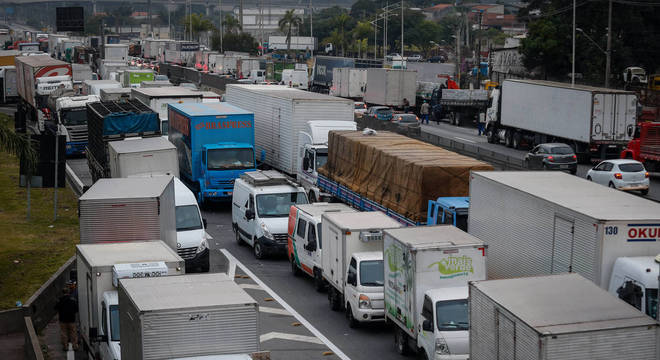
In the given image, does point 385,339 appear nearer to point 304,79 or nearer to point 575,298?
point 575,298

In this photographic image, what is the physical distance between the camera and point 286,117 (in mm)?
35969

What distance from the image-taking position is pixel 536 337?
11758 mm

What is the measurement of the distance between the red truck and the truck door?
85.6 feet

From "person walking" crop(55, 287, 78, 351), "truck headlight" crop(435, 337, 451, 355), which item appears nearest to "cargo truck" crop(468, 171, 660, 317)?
"truck headlight" crop(435, 337, 451, 355)

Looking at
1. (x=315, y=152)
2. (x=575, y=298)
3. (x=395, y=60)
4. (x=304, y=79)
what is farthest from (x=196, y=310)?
(x=395, y=60)

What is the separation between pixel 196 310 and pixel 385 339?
7397 mm

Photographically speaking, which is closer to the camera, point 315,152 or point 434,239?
point 434,239

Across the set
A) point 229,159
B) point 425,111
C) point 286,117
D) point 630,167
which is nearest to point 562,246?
point 229,159

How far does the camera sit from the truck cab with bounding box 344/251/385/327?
63.1 feet

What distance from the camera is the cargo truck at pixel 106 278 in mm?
15570

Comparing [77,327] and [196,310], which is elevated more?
[196,310]

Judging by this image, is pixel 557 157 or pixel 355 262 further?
pixel 557 157

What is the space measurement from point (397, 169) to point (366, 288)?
7.61m

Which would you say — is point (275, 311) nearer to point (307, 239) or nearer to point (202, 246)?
point (307, 239)
